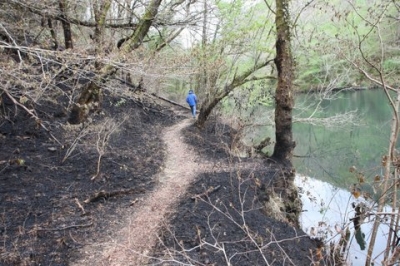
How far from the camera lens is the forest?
4.26 m

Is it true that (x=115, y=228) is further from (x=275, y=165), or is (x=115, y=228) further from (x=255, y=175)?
(x=275, y=165)

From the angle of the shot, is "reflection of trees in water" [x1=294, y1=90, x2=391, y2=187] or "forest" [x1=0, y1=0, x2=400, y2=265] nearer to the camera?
"forest" [x1=0, y1=0, x2=400, y2=265]

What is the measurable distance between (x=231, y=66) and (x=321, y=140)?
346 inches

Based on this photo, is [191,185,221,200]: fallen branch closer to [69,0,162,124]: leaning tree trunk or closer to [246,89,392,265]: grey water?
[246,89,392,265]: grey water

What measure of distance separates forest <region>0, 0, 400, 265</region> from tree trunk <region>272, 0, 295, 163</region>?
3cm

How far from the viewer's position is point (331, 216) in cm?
850

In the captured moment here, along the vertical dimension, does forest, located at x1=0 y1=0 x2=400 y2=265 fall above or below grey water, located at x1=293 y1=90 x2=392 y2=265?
above

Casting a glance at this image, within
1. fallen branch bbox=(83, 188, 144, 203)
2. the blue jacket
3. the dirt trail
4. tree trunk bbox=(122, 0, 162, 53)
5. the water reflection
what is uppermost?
tree trunk bbox=(122, 0, 162, 53)

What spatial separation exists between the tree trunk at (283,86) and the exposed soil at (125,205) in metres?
0.77

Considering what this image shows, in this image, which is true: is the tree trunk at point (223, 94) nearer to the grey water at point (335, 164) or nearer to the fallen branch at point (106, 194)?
the grey water at point (335, 164)

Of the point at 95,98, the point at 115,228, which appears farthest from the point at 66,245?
the point at 95,98

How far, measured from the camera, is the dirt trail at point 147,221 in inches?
158

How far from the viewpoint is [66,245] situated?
412 centimetres

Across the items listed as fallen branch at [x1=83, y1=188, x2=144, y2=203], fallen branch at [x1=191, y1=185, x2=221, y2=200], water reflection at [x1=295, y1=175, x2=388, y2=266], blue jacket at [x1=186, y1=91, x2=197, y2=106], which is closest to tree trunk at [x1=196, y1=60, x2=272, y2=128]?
blue jacket at [x1=186, y1=91, x2=197, y2=106]
